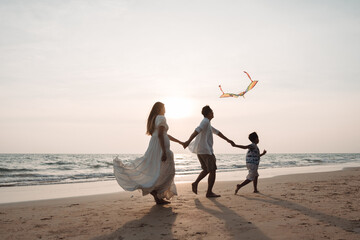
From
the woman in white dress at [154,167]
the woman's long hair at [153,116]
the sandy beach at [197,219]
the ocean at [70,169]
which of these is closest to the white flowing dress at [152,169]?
the woman in white dress at [154,167]

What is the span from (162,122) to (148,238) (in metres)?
2.45

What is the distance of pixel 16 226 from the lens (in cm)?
484

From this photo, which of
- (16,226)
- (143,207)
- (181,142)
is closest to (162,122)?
(181,142)

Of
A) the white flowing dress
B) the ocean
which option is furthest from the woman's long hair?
the ocean

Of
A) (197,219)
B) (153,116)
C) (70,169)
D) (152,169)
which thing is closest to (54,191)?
(152,169)

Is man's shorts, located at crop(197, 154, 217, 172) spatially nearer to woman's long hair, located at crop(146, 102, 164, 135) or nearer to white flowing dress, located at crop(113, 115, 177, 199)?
white flowing dress, located at crop(113, 115, 177, 199)

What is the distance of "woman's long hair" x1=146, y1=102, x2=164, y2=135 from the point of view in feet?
20.2

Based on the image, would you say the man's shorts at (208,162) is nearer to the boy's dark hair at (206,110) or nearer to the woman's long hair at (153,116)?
the boy's dark hair at (206,110)

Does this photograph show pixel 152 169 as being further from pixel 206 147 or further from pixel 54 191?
pixel 54 191

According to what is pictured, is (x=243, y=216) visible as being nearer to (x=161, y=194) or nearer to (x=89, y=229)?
(x=161, y=194)

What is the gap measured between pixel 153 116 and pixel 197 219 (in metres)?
2.19

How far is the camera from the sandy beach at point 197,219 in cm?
407

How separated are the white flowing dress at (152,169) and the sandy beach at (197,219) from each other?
1.44 ft

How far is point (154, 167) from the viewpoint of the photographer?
600 centimetres
